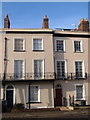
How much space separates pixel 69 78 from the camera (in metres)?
23.5

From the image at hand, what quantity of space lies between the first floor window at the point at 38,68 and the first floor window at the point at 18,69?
60.7 inches

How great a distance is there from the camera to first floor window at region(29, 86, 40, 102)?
22.4 metres

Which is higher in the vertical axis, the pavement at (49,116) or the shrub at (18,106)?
the shrub at (18,106)

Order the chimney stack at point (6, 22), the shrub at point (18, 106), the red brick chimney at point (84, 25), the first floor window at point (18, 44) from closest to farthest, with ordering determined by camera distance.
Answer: the shrub at point (18, 106) < the first floor window at point (18, 44) < the chimney stack at point (6, 22) < the red brick chimney at point (84, 25)

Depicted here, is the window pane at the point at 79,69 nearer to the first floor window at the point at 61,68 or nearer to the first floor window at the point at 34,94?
the first floor window at the point at 61,68

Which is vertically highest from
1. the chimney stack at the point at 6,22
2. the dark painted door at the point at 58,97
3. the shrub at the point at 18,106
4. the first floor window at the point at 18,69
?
the chimney stack at the point at 6,22

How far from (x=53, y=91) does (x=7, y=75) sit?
5659 millimetres

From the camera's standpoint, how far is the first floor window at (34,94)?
2236 centimetres

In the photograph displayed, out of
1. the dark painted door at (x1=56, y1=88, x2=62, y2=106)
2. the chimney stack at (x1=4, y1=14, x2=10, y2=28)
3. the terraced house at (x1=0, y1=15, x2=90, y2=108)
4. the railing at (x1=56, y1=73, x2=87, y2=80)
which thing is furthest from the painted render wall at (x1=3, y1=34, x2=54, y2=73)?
the dark painted door at (x1=56, y1=88, x2=62, y2=106)

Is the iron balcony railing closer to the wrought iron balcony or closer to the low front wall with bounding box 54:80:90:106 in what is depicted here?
the wrought iron balcony

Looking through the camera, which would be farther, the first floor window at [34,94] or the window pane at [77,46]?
the window pane at [77,46]

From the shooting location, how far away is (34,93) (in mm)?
22578

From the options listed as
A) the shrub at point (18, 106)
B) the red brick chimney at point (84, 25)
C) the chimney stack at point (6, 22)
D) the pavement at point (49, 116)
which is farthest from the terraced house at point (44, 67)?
the pavement at point (49, 116)

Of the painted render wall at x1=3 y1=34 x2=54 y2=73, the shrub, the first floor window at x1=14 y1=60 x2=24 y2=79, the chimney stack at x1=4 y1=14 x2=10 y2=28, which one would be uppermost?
the chimney stack at x1=4 y1=14 x2=10 y2=28
